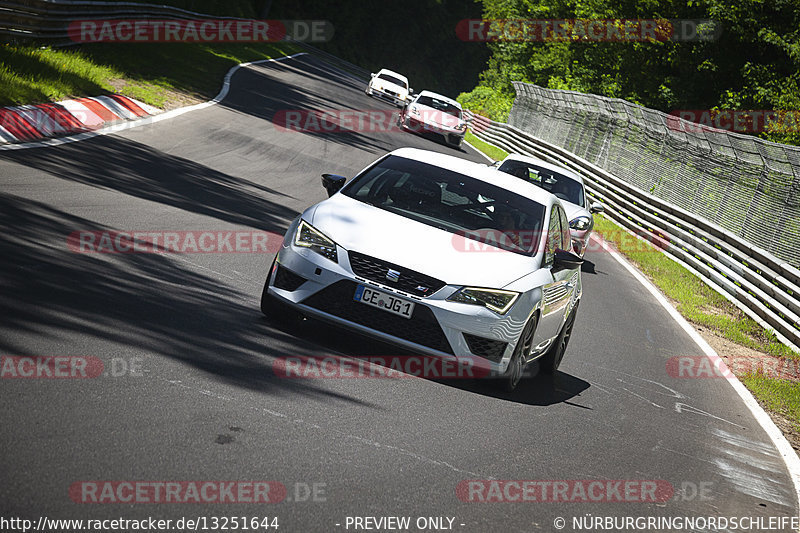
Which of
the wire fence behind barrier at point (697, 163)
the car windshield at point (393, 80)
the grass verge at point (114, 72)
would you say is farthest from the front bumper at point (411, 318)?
the car windshield at point (393, 80)

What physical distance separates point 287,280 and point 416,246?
3.29 ft

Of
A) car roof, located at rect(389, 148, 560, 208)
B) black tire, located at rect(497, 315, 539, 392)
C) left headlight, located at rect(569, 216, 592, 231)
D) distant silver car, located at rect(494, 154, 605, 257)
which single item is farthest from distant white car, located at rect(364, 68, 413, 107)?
black tire, located at rect(497, 315, 539, 392)

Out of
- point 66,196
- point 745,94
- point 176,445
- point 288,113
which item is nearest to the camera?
point 176,445

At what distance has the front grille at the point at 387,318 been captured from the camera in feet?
22.3

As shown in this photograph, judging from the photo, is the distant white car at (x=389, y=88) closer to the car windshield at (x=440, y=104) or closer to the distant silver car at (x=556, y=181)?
the car windshield at (x=440, y=104)

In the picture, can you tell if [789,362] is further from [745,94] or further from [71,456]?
[745,94]

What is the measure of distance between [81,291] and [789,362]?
9512 millimetres

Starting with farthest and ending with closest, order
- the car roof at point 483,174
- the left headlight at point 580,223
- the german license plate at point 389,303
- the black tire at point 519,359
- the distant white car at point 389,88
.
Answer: the distant white car at point 389,88, the left headlight at point 580,223, the car roof at point 483,174, the black tire at point 519,359, the german license plate at point 389,303

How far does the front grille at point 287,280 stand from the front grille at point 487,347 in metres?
1.30

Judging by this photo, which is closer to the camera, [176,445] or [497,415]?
[176,445]

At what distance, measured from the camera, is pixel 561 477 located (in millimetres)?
5980

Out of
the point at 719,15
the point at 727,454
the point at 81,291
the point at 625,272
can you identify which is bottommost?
the point at 625,272

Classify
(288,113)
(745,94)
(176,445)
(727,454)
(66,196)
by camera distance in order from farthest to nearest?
1. (745,94)
2. (288,113)
3. (66,196)
4. (727,454)
5. (176,445)

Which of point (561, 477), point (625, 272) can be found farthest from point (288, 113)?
point (561, 477)
